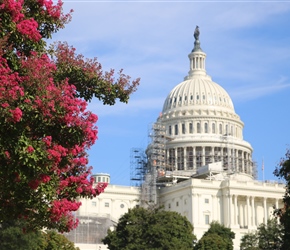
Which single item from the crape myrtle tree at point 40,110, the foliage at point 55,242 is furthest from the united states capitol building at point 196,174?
the crape myrtle tree at point 40,110

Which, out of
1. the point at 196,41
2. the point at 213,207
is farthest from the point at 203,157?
the point at 196,41

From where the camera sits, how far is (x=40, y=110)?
66.7 ft

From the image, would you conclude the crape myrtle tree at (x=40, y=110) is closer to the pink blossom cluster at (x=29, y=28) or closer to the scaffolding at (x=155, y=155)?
the pink blossom cluster at (x=29, y=28)

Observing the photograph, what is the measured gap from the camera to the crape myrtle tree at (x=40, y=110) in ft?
66.5

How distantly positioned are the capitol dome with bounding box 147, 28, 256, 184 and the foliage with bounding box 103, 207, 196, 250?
55.0 metres

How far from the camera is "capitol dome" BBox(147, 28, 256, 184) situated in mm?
162250

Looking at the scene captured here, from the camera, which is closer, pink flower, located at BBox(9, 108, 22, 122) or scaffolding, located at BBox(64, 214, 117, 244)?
pink flower, located at BBox(9, 108, 22, 122)

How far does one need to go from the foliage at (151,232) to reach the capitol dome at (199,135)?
55005 millimetres

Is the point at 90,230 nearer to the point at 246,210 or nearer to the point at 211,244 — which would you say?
the point at 246,210

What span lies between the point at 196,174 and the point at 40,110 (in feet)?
458

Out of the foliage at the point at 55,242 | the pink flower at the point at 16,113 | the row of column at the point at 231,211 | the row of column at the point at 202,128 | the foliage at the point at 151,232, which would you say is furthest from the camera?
the row of column at the point at 202,128

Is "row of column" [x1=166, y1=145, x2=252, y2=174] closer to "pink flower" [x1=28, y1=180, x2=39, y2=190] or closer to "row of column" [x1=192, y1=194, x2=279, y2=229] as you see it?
"row of column" [x1=192, y1=194, x2=279, y2=229]

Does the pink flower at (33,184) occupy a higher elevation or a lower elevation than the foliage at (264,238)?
lower

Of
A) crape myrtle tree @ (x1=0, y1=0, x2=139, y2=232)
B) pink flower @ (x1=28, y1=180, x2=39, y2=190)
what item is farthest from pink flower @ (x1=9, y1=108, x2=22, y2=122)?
pink flower @ (x1=28, y1=180, x2=39, y2=190)
